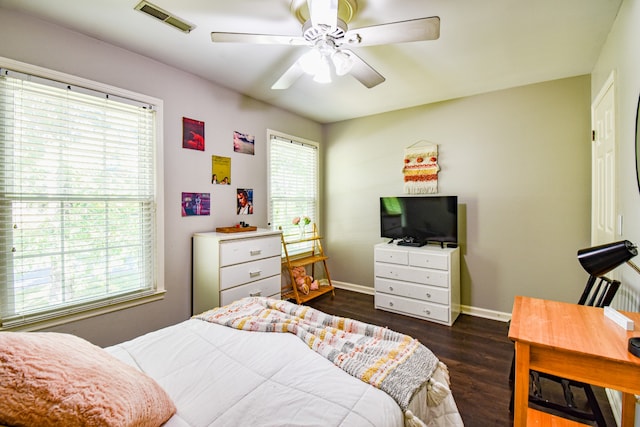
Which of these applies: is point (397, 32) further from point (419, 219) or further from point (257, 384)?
point (419, 219)

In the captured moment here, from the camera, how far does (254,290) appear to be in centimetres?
270

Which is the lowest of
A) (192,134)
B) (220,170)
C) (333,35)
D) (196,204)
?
(196,204)

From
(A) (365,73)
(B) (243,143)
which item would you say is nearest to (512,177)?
(A) (365,73)

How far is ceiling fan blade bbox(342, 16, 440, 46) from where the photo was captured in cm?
151

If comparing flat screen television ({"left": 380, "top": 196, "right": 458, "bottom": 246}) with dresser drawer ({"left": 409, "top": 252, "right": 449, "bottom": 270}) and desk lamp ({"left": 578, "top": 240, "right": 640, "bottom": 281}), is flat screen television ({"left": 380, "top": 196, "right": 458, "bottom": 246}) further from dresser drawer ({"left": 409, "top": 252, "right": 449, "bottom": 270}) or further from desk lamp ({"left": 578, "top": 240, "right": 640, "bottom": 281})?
desk lamp ({"left": 578, "top": 240, "right": 640, "bottom": 281})

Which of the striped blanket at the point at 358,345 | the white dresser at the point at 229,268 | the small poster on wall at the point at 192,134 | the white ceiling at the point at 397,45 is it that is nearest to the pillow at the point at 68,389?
the striped blanket at the point at 358,345

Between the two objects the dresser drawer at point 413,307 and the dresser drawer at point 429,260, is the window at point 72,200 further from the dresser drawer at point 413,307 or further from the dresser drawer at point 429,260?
the dresser drawer at point 429,260

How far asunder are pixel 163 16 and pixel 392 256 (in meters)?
2.99

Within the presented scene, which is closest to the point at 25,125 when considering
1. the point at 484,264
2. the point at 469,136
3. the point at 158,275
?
the point at 158,275

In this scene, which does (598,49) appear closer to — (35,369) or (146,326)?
(35,369)

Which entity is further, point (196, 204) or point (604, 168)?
point (196, 204)

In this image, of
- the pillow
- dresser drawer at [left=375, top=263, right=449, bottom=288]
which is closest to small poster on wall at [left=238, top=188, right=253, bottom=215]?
dresser drawer at [left=375, top=263, right=449, bottom=288]

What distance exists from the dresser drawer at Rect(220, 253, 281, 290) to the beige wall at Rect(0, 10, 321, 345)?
1.57ft

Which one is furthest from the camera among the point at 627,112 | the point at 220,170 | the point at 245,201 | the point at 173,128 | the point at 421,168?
the point at 421,168
